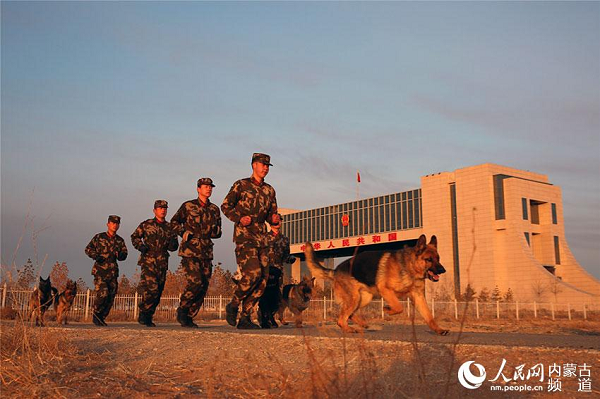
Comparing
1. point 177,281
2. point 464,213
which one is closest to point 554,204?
point 464,213

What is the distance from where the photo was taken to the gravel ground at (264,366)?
3459 millimetres

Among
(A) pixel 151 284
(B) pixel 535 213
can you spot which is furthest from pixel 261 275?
(B) pixel 535 213

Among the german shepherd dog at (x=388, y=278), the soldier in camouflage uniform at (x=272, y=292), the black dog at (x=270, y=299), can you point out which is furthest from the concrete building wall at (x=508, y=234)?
the german shepherd dog at (x=388, y=278)

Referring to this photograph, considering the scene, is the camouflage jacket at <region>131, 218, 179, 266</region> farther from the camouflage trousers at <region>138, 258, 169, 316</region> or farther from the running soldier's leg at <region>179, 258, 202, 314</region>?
the running soldier's leg at <region>179, 258, 202, 314</region>

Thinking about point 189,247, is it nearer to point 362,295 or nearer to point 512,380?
point 362,295

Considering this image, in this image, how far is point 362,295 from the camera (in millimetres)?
7070

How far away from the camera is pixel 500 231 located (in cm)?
5759

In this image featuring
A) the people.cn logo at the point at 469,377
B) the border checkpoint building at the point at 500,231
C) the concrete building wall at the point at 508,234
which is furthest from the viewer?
the concrete building wall at the point at 508,234

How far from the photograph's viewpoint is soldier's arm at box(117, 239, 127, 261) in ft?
40.5

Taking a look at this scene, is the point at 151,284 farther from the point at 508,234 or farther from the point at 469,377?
the point at 508,234

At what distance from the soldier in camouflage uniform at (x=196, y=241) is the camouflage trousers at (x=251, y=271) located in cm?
163

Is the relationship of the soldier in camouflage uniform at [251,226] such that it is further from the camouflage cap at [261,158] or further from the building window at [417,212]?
the building window at [417,212]

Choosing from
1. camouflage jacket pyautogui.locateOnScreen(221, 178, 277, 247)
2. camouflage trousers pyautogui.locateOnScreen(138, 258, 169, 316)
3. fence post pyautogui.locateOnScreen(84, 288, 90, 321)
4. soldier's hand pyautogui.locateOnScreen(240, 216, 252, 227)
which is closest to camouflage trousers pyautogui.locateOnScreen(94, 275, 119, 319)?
camouflage trousers pyautogui.locateOnScreen(138, 258, 169, 316)

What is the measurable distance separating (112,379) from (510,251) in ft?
189
